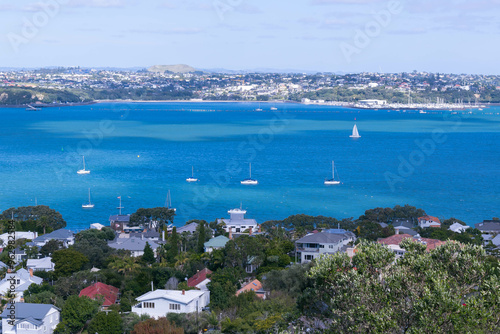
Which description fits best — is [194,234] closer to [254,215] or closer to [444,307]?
[254,215]

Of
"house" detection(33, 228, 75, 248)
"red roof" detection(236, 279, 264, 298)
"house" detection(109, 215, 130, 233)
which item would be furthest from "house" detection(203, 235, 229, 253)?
"house" detection(109, 215, 130, 233)

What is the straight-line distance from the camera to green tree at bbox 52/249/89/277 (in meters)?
18.6

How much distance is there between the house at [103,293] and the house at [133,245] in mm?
5159

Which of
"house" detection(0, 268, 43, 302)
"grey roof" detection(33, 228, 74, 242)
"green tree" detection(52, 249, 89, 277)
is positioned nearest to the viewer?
"house" detection(0, 268, 43, 302)

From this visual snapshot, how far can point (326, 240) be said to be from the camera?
20.2 m

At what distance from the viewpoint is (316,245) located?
792 inches

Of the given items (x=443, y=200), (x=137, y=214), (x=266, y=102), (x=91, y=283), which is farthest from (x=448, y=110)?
(x=91, y=283)

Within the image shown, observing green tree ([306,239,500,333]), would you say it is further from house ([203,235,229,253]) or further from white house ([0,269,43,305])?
house ([203,235,229,253])

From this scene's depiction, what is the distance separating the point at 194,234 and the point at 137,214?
563cm

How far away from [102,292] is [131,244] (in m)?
6.38

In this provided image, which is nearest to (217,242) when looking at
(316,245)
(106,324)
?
(316,245)

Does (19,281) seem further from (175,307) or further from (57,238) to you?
(57,238)

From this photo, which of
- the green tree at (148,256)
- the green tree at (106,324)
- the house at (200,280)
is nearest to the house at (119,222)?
the green tree at (148,256)

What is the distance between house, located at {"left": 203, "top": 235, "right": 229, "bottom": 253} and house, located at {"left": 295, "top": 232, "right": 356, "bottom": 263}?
300cm
